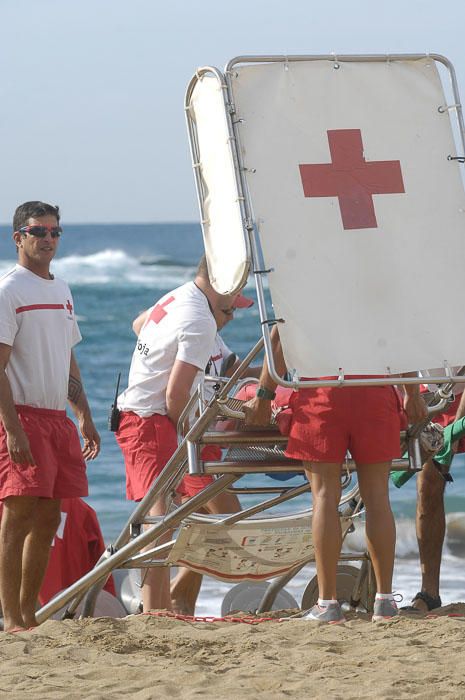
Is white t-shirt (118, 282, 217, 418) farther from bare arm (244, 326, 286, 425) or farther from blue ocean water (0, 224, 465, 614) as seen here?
blue ocean water (0, 224, 465, 614)

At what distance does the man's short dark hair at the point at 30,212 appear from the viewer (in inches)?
250

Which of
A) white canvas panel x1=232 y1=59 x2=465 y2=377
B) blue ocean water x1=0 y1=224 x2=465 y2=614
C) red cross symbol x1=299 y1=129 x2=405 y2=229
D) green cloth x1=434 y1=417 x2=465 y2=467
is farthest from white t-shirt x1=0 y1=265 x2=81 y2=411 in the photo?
blue ocean water x1=0 y1=224 x2=465 y2=614

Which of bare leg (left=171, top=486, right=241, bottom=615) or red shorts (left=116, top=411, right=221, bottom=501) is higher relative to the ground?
red shorts (left=116, top=411, right=221, bottom=501)

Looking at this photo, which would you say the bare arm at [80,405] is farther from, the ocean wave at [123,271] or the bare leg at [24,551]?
the ocean wave at [123,271]

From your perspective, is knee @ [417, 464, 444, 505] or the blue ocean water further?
the blue ocean water

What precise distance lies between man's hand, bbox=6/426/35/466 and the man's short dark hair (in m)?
1.04

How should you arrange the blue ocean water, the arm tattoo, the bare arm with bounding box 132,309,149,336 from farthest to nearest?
the blue ocean water, the bare arm with bounding box 132,309,149,336, the arm tattoo

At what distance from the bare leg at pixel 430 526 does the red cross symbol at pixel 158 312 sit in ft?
5.17

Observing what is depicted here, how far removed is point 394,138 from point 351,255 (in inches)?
20.3

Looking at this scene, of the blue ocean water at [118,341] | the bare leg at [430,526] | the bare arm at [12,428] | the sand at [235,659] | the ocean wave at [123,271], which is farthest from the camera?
the ocean wave at [123,271]

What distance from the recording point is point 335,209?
5.18 meters

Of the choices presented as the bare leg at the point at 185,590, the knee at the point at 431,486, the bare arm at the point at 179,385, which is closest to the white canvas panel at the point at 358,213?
the bare arm at the point at 179,385

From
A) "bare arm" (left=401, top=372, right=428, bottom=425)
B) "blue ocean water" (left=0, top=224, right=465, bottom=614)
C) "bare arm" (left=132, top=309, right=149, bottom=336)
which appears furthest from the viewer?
"blue ocean water" (left=0, top=224, right=465, bottom=614)

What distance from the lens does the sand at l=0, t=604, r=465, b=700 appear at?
180 inches
